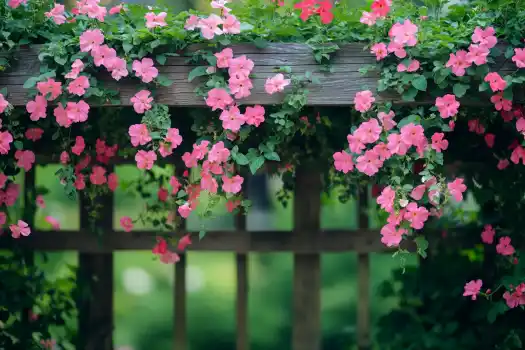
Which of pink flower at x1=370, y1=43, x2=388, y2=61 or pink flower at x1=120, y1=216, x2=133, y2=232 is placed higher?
pink flower at x1=370, y1=43, x2=388, y2=61

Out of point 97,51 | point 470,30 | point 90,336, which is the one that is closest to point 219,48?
point 97,51

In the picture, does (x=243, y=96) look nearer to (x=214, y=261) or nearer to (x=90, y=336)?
(x=90, y=336)

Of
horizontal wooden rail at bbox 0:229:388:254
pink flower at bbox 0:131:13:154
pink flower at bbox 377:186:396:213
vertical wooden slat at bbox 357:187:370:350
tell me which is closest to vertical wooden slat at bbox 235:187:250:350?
horizontal wooden rail at bbox 0:229:388:254

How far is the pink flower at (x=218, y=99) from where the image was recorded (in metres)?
A: 2.21

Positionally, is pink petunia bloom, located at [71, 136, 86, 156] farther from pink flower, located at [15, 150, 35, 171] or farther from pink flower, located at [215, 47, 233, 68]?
pink flower, located at [215, 47, 233, 68]

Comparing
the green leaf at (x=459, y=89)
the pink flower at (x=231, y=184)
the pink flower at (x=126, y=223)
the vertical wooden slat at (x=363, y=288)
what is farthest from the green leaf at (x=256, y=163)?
the vertical wooden slat at (x=363, y=288)

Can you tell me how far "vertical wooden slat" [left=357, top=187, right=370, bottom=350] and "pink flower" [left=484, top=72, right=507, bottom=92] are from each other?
1.02 meters

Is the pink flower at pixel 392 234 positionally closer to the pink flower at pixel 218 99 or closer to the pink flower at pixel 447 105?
the pink flower at pixel 447 105

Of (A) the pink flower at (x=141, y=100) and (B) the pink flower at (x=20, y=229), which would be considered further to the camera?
(B) the pink flower at (x=20, y=229)

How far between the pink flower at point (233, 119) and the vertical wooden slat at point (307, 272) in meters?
0.87

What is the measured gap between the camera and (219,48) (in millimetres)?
2262

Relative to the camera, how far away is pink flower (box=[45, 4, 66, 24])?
2271mm

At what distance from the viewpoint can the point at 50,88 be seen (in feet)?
7.34

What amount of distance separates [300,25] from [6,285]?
1661 mm
